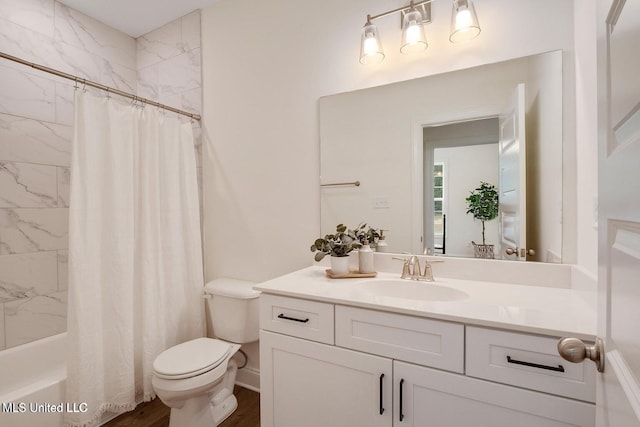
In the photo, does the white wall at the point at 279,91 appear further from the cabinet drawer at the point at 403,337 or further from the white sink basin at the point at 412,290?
the cabinet drawer at the point at 403,337

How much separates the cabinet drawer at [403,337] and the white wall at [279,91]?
2.51 feet

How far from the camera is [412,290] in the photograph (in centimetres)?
143

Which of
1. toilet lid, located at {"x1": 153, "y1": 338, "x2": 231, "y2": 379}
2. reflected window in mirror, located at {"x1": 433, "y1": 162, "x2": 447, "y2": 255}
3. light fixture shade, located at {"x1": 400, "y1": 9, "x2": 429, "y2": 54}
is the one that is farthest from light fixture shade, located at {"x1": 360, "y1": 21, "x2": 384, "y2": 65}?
toilet lid, located at {"x1": 153, "y1": 338, "x2": 231, "y2": 379}

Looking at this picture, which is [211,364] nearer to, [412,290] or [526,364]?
[412,290]

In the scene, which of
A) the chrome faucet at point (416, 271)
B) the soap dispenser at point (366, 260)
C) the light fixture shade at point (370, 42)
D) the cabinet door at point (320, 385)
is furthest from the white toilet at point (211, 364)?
the light fixture shade at point (370, 42)

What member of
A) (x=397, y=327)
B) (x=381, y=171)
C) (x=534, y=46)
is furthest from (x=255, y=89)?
(x=397, y=327)

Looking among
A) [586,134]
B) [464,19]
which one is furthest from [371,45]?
[586,134]

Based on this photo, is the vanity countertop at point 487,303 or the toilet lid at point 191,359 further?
A: the toilet lid at point 191,359

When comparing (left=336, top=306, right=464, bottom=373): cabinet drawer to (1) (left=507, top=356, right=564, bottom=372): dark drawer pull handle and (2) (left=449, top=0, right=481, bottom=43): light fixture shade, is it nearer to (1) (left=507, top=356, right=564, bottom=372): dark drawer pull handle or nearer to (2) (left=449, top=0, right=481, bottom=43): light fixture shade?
(1) (left=507, top=356, right=564, bottom=372): dark drawer pull handle

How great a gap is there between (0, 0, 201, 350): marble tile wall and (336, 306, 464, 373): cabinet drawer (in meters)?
1.96

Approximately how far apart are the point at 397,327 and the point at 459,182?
0.81m

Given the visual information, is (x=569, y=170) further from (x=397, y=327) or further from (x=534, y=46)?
(x=397, y=327)

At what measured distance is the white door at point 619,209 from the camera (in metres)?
0.42

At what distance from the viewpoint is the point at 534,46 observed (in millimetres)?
1321
